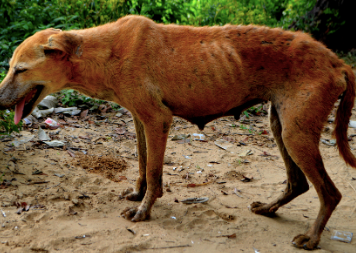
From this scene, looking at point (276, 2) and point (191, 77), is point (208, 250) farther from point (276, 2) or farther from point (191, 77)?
point (276, 2)

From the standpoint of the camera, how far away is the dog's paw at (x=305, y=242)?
3.31 metres

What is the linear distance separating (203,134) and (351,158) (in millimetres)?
2684

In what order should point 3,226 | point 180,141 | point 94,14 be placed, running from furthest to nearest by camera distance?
1. point 94,14
2. point 180,141
3. point 3,226

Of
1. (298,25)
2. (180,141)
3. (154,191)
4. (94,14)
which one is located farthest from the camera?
(298,25)

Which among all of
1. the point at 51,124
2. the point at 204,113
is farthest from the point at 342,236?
the point at 51,124

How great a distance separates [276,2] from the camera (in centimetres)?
903

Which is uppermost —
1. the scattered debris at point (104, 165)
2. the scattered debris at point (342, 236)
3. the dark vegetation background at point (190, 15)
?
the dark vegetation background at point (190, 15)

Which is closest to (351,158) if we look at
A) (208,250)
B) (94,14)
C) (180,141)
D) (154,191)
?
(208,250)

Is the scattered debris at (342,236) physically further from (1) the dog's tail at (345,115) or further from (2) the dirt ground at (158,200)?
(1) the dog's tail at (345,115)

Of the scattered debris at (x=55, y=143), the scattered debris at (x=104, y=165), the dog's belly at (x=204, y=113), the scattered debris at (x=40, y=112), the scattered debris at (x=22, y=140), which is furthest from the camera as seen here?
the scattered debris at (x=40, y=112)

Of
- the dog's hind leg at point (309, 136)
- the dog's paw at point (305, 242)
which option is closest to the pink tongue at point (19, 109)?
the dog's hind leg at point (309, 136)

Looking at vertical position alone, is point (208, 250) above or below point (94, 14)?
below

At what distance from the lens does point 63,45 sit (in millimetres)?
3227

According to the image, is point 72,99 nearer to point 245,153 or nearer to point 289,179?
point 245,153
